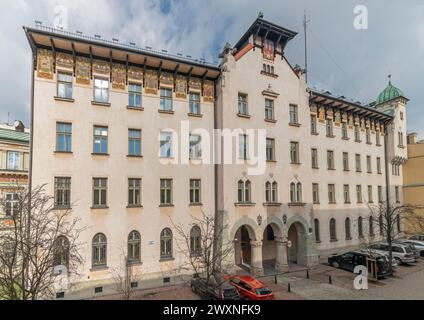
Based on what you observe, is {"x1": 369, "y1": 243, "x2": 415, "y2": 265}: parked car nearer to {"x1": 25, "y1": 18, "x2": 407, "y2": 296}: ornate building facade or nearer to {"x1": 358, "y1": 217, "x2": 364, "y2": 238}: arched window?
{"x1": 358, "y1": 217, "x2": 364, "y2": 238}: arched window

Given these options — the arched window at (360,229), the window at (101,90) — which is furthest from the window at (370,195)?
the window at (101,90)

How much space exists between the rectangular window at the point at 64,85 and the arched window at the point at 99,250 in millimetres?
10074

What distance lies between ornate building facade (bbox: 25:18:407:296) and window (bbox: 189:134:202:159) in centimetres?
9

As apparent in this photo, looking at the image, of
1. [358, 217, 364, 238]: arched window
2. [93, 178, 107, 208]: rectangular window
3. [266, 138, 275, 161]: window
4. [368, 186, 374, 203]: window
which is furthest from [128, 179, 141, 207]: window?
[368, 186, 374, 203]: window

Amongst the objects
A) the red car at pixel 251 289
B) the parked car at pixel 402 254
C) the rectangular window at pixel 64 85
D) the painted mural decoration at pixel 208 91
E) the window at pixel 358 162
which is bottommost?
the parked car at pixel 402 254

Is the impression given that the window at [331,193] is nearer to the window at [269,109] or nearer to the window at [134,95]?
the window at [269,109]

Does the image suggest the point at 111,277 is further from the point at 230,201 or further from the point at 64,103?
the point at 64,103

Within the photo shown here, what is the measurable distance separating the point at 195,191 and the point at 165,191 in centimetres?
258

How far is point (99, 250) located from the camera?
18.2 m

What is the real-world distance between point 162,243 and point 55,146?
1032 centimetres

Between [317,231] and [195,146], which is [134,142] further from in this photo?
[317,231]

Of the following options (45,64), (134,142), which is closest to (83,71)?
(45,64)

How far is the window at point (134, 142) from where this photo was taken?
2003 centimetres

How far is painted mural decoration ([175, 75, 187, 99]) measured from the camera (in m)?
21.9
